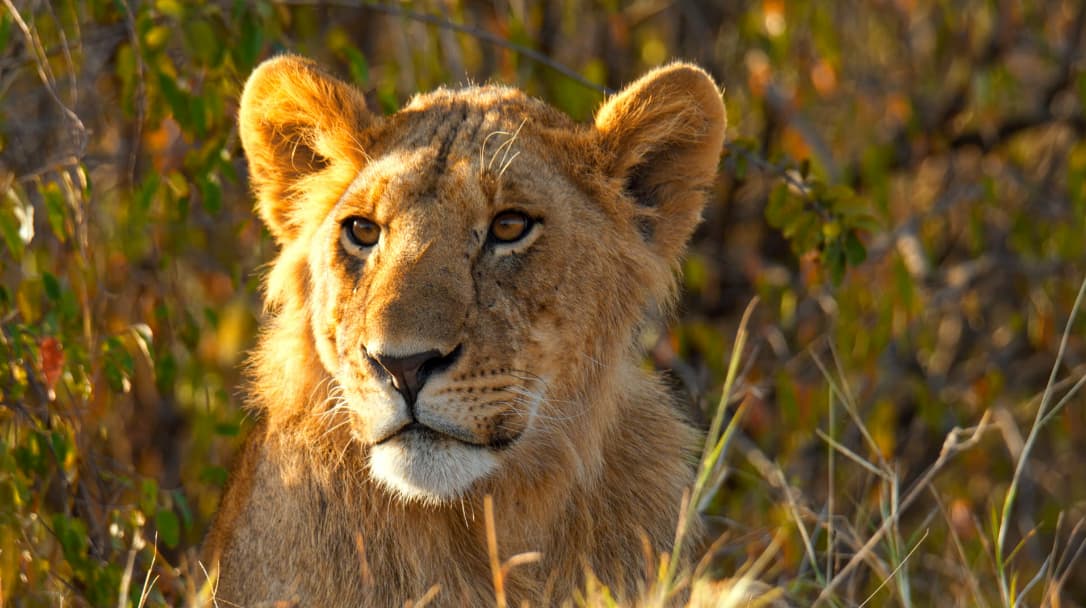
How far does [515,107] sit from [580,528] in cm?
114

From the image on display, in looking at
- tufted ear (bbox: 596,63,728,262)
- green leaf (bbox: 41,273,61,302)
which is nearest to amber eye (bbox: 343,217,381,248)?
tufted ear (bbox: 596,63,728,262)

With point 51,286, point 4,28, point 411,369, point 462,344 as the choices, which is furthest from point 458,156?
point 4,28

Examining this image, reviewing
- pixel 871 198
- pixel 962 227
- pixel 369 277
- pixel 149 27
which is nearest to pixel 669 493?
pixel 369 277

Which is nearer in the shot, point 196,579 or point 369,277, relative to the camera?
point 369,277

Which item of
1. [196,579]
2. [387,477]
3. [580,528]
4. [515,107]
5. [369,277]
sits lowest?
[196,579]

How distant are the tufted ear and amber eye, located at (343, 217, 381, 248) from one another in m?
0.66

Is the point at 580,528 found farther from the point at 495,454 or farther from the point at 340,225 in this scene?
the point at 340,225

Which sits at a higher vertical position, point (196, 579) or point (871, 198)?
point (871, 198)

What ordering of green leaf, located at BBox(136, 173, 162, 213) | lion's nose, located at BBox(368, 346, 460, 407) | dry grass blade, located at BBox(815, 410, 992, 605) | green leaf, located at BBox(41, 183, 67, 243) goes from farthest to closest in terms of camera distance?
green leaf, located at BBox(136, 173, 162, 213) < green leaf, located at BBox(41, 183, 67, 243) < dry grass blade, located at BBox(815, 410, 992, 605) < lion's nose, located at BBox(368, 346, 460, 407)

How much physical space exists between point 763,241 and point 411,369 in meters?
4.51

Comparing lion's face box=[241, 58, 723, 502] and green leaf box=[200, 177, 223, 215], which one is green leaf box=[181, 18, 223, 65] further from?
lion's face box=[241, 58, 723, 502]

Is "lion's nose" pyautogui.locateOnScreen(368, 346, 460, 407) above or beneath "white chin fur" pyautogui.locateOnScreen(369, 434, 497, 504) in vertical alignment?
above

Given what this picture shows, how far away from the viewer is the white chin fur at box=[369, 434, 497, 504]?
3.11 meters

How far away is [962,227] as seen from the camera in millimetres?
7457
